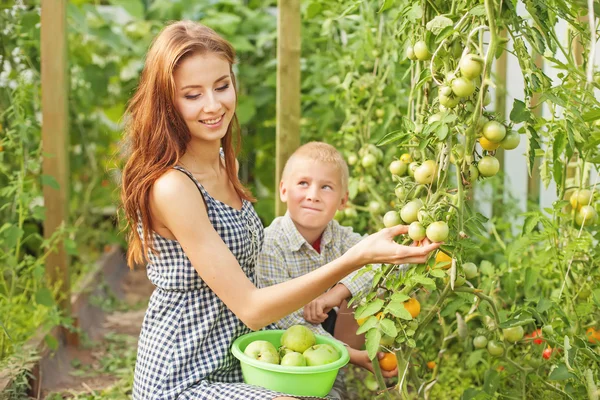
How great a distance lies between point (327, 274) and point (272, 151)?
279 cm

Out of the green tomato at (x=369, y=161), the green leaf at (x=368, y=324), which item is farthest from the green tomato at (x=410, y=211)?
the green tomato at (x=369, y=161)

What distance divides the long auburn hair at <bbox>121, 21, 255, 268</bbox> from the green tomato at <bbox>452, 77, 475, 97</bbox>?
2.29 ft

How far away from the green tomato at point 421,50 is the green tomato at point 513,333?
0.82m

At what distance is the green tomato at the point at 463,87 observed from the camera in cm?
146

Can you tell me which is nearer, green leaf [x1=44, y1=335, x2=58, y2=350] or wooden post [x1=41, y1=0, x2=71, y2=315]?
green leaf [x1=44, y1=335, x2=58, y2=350]

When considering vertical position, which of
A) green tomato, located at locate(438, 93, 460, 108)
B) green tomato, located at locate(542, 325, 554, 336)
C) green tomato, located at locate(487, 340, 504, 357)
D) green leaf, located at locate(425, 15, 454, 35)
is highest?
green leaf, located at locate(425, 15, 454, 35)

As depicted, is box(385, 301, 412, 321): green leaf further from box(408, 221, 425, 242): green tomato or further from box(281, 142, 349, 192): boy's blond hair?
box(281, 142, 349, 192): boy's blond hair

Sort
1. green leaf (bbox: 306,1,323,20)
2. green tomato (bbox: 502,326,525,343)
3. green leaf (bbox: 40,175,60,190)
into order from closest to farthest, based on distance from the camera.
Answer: green tomato (bbox: 502,326,525,343) < green leaf (bbox: 40,175,60,190) < green leaf (bbox: 306,1,323,20)

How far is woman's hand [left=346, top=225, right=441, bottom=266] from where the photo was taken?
5.05 feet

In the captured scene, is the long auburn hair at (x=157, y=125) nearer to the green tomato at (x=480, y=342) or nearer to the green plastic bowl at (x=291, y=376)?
the green plastic bowl at (x=291, y=376)

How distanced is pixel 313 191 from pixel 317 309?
1.21 ft

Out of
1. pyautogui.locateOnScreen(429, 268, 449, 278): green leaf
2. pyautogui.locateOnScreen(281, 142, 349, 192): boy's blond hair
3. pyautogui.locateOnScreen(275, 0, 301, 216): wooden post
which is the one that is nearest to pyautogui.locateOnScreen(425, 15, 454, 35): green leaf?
pyautogui.locateOnScreen(429, 268, 449, 278): green leaf

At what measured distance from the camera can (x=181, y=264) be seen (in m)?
1.86

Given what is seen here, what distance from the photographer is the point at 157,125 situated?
1.84m
